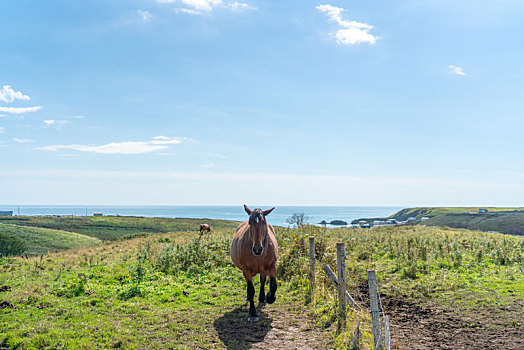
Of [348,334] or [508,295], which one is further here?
[508,295]

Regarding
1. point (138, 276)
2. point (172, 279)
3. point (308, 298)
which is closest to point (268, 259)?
point (308, 298)

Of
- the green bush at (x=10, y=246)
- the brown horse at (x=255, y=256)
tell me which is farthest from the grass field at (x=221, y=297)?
the green bush at (x=10, y=246)

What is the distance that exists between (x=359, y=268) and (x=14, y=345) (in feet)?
39.4

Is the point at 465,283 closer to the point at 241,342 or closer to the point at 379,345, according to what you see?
the point at 379,345

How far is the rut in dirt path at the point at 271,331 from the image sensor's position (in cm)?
745

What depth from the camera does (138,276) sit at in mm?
13523

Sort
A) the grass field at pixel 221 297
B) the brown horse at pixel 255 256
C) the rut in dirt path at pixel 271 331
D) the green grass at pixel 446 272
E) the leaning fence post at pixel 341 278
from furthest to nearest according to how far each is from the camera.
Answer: the green grass at pixel 446 272
the brown horse at pixel 255 256
the leaning fence post at pixel 341 278
the grass field at pixel 221 297
the rut in dirt path at pixel 271 331

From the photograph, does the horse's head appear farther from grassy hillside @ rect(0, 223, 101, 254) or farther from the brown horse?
grassy hillside @ rect(0, 223, 101, 254)

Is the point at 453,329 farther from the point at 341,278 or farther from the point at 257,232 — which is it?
the point at 257,232

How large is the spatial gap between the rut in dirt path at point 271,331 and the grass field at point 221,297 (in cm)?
4

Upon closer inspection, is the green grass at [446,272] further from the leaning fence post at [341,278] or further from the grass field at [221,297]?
the leaning fence post at [341,278]

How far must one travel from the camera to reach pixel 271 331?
8266 millimetres

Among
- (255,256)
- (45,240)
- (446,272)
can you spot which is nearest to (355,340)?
(255,256)

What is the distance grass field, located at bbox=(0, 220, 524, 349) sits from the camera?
25.3 ft
